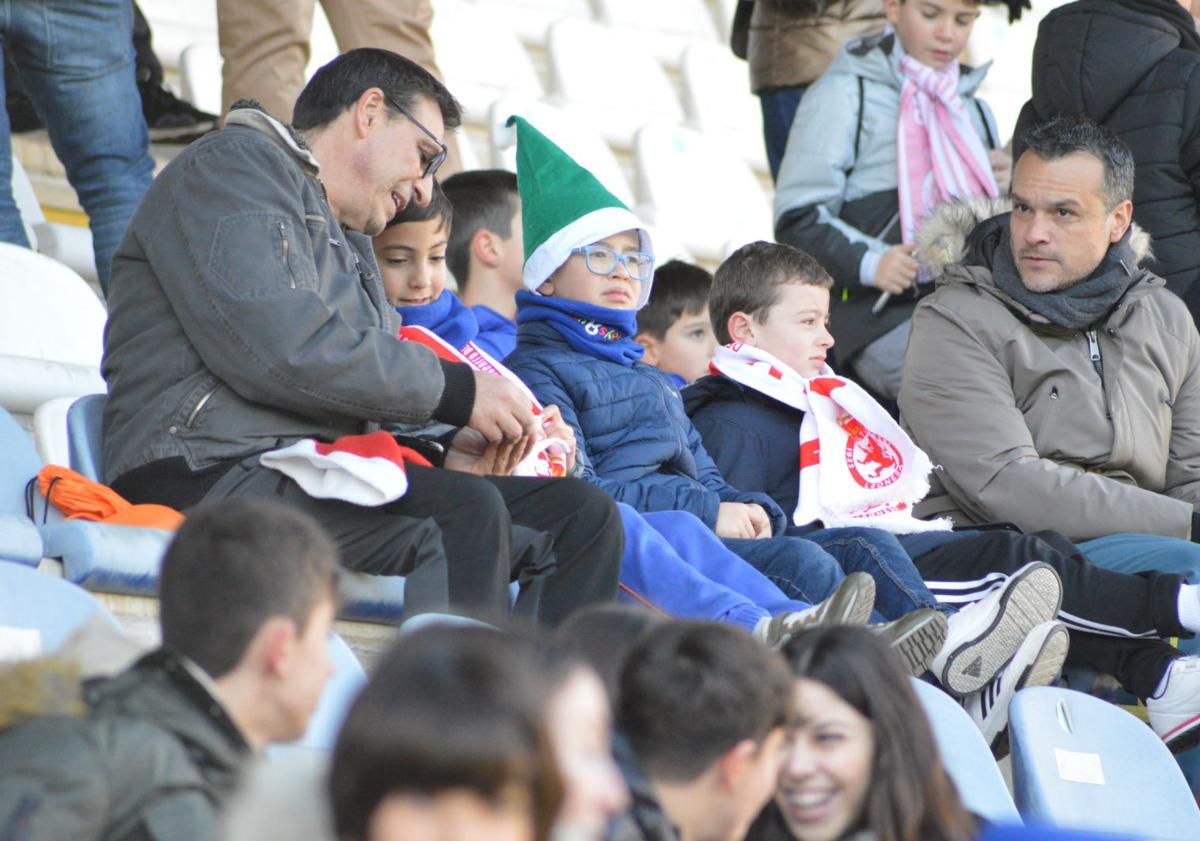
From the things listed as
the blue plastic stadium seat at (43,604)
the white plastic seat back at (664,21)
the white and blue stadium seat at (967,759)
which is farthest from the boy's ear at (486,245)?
the white plastic seat back at (664,21)

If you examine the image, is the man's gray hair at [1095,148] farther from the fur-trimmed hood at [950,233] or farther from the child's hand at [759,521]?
the child's hand at [759,521]

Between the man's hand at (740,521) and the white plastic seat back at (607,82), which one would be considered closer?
the man's hand at (740,521)

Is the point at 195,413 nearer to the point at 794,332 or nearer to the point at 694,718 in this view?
the point at 694,718

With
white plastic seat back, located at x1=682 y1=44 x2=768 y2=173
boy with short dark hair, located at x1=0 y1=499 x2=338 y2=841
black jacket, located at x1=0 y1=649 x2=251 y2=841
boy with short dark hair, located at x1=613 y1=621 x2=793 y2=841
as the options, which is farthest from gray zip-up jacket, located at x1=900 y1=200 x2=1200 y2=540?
white plastic seat back, located at x1=682 y1=44 x2=768 y2=173

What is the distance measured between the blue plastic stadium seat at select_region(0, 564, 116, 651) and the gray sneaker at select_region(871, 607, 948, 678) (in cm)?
136

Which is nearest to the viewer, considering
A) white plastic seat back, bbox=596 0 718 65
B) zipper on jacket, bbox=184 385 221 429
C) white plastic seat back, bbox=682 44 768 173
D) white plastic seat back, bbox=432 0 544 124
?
zipper on jacket, bbox=184 385 221 429

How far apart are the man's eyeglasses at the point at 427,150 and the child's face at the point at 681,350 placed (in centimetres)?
156

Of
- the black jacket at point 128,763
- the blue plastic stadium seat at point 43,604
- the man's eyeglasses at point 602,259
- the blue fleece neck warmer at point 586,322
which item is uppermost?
the black jacket at point 128,763

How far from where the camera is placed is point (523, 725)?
1394 mm

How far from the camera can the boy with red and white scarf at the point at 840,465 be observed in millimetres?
3834

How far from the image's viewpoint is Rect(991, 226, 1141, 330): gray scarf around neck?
4.36 m

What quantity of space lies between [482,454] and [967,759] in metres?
0.98

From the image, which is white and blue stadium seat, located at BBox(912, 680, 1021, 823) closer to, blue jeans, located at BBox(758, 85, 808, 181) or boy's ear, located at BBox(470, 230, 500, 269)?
boy's ear, located at BBox(470, 230, 500, 269)

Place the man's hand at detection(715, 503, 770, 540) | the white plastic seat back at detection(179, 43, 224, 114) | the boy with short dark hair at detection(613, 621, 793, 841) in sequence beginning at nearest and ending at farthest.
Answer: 1. the boy with short dark hair at detection(613, 621, 793, 841)
2. the man's hand at detection(715, 503, 770, 540)
3. the white plastic seat back at detection(179, 43, 224, 114)
